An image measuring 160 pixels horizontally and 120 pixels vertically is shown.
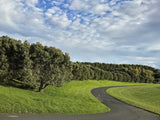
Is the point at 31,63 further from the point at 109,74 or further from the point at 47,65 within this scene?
the point at 109,74

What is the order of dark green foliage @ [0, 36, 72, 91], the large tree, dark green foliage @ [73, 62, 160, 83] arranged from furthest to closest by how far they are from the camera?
1. dark green foliage @ [73, 62, 160, 83]
2. the large tree
3. dark green foliage @ [0, 36, 72, 91]

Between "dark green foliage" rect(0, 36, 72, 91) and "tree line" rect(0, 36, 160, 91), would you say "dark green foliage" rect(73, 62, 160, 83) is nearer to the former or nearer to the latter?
"tree line" rect(0, 36, 160, 91)

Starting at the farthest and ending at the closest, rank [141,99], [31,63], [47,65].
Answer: [141,99] < [47,65] < [31,63]

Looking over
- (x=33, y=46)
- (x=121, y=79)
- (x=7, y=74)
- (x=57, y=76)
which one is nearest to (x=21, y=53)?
(x=33, y=46)

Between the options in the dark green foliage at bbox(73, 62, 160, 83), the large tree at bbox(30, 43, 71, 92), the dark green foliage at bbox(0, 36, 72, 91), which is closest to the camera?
the dark green foliage at bbox(0, 36, 72, 91)

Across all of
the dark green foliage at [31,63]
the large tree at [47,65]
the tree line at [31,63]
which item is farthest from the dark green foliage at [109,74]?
the dark green foliage at [31,63]

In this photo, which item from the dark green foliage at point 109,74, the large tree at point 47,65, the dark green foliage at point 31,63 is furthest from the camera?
the dark green foliage at point 109,74

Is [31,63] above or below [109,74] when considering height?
above

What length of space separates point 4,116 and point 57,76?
553 inches

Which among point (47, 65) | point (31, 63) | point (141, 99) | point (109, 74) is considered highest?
point (31, 63)

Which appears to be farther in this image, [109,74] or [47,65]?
[109,74]

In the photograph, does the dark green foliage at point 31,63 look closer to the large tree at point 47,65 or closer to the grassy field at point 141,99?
the large tree at point 47,65

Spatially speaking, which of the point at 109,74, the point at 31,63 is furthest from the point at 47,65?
the point at 109,74

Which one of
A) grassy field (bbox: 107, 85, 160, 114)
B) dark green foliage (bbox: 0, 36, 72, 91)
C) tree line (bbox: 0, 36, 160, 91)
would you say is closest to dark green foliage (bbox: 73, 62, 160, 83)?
grassy field (bbox: 107, 85, 160, 114)
